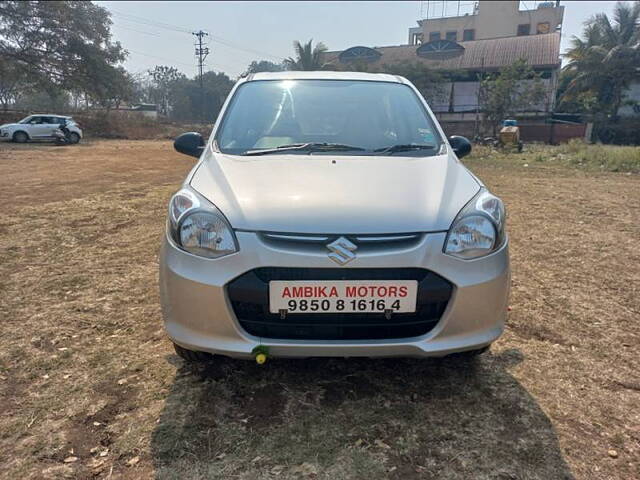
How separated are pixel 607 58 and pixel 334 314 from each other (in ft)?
114

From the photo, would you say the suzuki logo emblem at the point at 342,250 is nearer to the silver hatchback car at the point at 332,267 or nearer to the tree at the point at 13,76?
the silver hatchback car at the point at 332,267

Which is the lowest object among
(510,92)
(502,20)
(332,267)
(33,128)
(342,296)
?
(342,296)

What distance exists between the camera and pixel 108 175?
10742 millimetres

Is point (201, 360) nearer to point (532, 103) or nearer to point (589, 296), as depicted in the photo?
point (589, 296)

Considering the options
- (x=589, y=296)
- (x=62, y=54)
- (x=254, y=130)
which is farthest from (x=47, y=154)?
(x=589, y=296)

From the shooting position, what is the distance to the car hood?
1.95 m

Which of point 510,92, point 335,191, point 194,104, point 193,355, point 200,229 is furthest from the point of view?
point 194,104

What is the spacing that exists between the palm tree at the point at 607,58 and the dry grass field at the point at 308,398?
105 ft

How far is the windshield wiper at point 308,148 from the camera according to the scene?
265 centimetres

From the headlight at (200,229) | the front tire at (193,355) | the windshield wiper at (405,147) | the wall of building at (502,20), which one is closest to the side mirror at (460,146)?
the windshield wiper at (405,147)

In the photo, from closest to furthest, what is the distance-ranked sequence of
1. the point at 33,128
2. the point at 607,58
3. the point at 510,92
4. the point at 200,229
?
1. the point at 200,229
2. the point at 33,128
3. the point at 510,92
4. the point at 607,58

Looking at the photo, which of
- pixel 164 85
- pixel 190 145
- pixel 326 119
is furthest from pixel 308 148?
pixel 164 85

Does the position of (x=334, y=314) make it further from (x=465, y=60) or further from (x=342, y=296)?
(x=465, y=60)

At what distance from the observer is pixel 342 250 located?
1.88m
